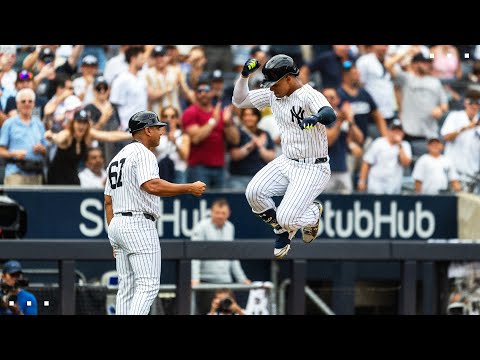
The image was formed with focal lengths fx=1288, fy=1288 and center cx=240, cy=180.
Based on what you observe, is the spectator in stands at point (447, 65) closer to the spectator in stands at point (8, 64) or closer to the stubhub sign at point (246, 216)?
the stubhub sign at point (246, 216)

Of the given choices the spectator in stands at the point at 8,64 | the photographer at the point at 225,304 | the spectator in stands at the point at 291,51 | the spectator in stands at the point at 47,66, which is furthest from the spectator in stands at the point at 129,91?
the photographer at the point at 225,304

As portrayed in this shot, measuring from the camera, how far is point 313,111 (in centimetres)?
938

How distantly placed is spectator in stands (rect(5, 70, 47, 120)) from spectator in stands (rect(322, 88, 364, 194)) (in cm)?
301

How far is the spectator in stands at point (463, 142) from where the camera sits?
13859mm

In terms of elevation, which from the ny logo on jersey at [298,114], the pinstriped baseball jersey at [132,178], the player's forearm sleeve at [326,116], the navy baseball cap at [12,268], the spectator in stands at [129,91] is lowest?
the navy baseball cap at [12,268]

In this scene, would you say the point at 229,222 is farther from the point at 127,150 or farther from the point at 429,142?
the point at 127,150

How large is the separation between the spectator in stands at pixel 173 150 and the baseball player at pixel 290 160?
11.2 ft

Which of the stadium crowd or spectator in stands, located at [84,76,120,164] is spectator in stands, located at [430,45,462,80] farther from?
spectator in stands, located at [84,76,120,164]

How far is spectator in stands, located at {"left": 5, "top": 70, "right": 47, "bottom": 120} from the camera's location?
1286cm

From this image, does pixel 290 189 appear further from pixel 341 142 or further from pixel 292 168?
pixel 341 142

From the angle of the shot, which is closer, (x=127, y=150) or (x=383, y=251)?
(x=127, y=150)

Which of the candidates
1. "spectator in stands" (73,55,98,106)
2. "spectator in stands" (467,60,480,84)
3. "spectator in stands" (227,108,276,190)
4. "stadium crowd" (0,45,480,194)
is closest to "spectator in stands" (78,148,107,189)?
"stadium crowd" (0,45,480,194)

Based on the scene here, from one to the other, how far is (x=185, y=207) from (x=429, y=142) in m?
2.74

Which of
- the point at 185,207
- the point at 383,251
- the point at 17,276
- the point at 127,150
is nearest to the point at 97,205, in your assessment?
the point at 185,207
